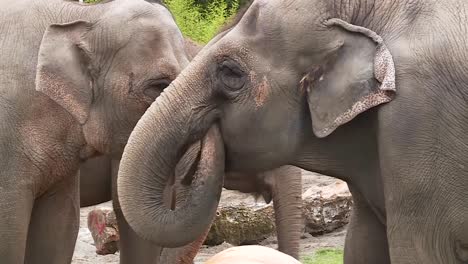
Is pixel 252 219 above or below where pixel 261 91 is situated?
below

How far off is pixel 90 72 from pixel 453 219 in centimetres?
206

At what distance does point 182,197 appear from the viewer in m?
5.08

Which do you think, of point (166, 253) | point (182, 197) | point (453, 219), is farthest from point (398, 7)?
point (166, 253)

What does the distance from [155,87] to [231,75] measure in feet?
3.47

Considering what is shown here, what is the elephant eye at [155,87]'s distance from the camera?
19.3 feet

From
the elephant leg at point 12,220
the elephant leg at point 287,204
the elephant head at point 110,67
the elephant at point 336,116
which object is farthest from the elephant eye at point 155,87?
the elephant leg at point 287,204

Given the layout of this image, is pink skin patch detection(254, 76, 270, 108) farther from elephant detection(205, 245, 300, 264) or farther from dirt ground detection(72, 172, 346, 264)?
dirt ground detection(72, 172, 346, 264)

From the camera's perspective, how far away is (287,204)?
27.6 ft

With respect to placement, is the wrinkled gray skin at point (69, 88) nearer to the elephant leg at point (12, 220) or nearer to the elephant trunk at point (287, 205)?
the elephant leg at point (12, 220)

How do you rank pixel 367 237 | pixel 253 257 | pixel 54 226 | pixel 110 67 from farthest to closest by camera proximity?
pixel 253 257 → pixel 54 226 → pixel 110 67 → pixel 367 237

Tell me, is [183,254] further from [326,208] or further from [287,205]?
[326,208]

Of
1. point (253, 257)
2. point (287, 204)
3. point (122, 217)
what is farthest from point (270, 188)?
point (253, 257)

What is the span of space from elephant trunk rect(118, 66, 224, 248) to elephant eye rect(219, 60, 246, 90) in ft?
0.35

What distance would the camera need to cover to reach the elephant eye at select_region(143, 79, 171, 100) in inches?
232
